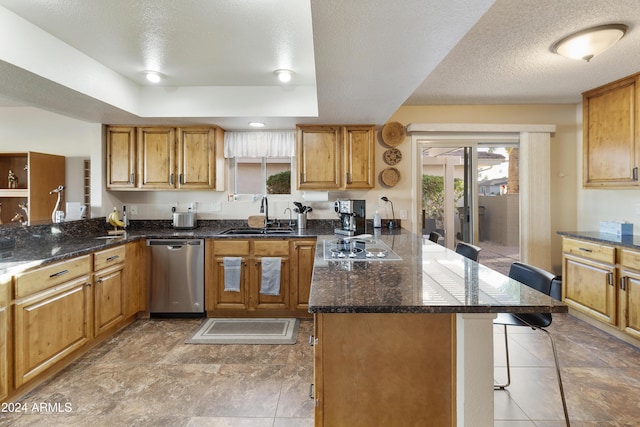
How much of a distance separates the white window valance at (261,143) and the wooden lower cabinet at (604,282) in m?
3.24

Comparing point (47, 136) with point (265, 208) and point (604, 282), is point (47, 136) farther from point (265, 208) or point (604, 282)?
point (604, 282)

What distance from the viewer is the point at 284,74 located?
2859mm

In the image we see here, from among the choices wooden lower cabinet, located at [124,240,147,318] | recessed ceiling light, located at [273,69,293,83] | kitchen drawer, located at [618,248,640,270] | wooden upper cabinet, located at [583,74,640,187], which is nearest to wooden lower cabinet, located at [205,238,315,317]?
wooden lower cabinet, located at [124,240,147,318]

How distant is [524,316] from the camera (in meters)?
1.94

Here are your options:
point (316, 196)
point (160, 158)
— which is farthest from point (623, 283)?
point (160, 158)

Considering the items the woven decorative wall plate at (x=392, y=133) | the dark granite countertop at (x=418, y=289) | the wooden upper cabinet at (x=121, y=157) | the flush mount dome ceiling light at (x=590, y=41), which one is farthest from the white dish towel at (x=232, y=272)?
the flush mount dome ceiling light at (x=590, y=41)

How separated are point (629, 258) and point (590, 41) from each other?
70.2 inches

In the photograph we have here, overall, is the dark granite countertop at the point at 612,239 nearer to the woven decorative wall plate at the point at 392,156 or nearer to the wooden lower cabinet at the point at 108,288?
the woven decorative wall plate at the point at 392,156

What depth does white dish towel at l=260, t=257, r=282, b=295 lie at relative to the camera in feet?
10.9

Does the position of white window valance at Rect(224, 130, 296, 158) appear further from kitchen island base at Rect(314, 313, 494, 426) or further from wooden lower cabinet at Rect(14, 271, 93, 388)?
kitchen island base at Rect(314, 313, 494, 426)

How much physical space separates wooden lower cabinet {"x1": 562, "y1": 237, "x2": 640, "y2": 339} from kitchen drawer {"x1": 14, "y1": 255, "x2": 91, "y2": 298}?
4.45m

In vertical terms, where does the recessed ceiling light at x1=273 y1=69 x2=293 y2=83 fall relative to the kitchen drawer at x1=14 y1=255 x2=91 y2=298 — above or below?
above

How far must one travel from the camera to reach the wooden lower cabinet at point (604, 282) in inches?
104

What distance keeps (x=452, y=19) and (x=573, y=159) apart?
342cm
